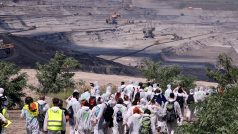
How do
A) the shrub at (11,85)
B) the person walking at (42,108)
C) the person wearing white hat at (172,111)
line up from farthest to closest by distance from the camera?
the shrub at (11,85) < the person wearing white hat at (172,111) < the person walking at (42,108)

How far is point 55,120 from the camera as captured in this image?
1344 cm

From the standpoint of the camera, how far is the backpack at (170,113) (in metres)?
16.3

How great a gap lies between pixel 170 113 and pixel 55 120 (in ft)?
13.4

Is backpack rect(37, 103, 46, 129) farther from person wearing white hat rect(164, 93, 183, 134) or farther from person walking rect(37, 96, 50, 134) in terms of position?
person wearing white hat rect(164, 93, 183, 134)

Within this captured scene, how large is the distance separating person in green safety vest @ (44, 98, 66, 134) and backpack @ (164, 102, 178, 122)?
A: 148 inches

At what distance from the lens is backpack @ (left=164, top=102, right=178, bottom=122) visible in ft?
53.5

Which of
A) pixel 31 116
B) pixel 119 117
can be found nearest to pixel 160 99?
pixel 119 117

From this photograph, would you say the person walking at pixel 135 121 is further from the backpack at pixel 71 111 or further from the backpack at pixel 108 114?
the backpack at pixel 71 111

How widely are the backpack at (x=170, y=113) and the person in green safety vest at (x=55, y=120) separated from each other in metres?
3.76

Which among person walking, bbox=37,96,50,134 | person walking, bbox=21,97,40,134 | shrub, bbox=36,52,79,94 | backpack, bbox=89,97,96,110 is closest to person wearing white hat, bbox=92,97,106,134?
backpack, bbox=89,97,96,110

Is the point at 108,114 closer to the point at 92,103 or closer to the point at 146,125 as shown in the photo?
the point at 92,103

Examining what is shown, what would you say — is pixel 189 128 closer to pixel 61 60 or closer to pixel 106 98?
pixel 106 98

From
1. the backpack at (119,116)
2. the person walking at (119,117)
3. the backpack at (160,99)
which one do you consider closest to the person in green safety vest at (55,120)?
the person walking at (119,117)

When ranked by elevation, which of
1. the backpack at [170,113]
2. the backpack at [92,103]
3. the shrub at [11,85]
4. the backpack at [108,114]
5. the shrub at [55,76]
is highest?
the backpack at [92,103]
